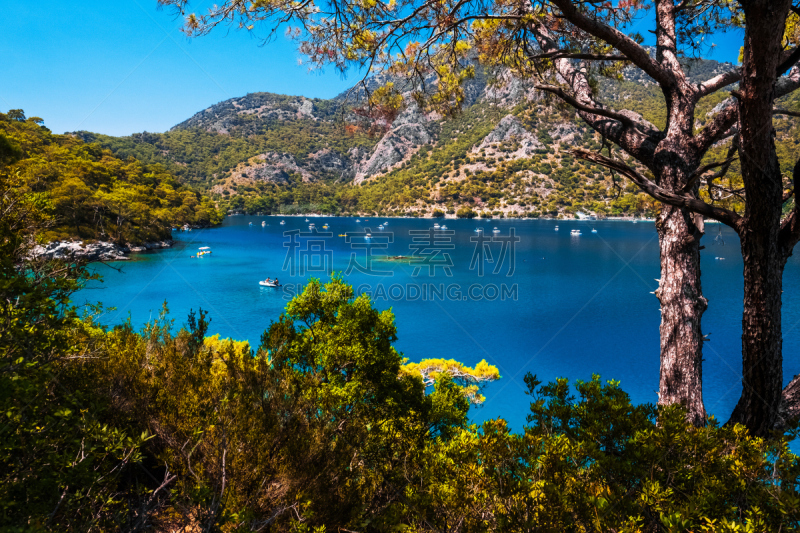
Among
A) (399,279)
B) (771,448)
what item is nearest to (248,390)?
(771,448)

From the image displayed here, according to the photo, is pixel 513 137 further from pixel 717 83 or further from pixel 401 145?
pixel 717 83

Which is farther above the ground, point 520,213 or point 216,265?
point 520,213

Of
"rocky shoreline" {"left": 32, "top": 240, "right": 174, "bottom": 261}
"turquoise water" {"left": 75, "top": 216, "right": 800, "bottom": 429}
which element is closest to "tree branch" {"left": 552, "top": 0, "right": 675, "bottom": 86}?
"turquoise water" {"left": 75, "top": 216, "right": 800, "bottom": 429}

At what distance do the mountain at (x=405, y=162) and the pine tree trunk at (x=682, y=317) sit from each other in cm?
8628

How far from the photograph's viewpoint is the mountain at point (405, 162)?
108 meters

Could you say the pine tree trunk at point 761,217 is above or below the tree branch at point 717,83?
below

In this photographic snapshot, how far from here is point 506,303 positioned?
27.7 meters

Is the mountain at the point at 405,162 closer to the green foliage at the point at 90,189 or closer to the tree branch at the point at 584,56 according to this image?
the green foliage at the point at 90,189

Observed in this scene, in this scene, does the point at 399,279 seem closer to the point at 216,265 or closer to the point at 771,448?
the point at 216,265

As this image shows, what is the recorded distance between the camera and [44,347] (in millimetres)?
2809

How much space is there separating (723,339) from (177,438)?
2567 centimetres

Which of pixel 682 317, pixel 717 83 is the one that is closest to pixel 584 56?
pixel 717 83

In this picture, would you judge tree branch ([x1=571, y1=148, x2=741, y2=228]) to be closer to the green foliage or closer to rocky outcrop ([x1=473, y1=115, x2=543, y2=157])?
the green foliage

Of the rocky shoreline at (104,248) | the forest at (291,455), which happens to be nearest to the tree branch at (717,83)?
the forest at (291,455)
